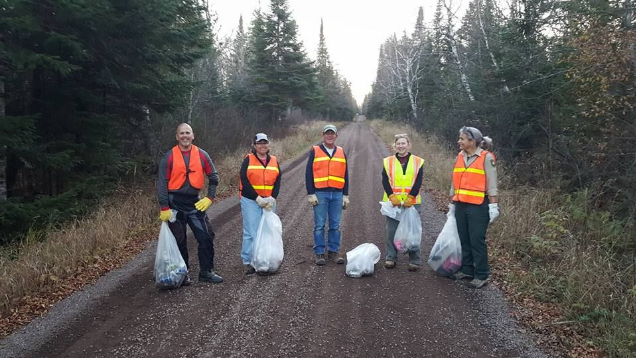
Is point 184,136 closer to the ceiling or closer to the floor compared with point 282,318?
closer to the ceiling

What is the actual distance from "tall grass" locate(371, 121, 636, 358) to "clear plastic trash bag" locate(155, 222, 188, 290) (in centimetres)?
410

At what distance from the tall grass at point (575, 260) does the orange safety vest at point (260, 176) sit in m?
→ 3.37

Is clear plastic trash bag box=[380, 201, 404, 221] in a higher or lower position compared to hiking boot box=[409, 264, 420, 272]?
higher

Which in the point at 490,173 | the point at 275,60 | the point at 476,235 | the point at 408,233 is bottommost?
the point at 408,233

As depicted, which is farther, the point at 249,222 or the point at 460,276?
the point at 249,222

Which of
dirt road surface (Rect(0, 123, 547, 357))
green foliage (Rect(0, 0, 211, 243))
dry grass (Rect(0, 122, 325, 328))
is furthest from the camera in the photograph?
green foliage (Rect(0, 0, 211, 243))

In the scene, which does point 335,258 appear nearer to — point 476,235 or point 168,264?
point 476,235

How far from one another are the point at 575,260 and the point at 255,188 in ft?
Result: 13.9

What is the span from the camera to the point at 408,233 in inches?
212

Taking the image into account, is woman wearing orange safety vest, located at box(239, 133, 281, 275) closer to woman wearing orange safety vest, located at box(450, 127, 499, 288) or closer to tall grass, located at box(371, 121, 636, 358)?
woman wearing orange safety vest, located at box(450, 127, 499, 288)

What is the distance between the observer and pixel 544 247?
5512mm

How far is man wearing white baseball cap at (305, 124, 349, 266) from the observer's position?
18.2 feet

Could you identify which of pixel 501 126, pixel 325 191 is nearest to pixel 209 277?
pixel 325 191

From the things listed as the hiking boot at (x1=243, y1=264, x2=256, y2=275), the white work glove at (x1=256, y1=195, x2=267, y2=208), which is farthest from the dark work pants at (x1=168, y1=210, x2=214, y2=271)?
the white work glove at (x1=256, y1=195, x2=267, y2=208)
